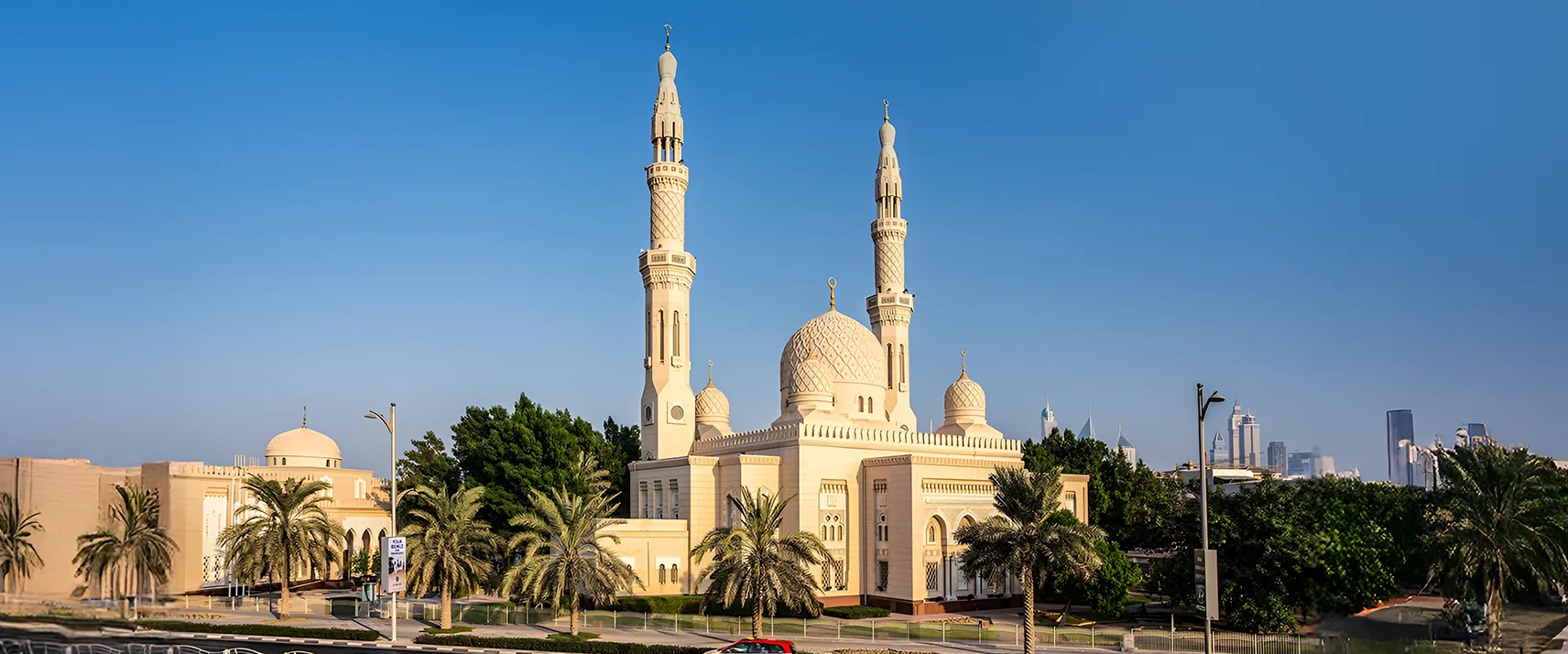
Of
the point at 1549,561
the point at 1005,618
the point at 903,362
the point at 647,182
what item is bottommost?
the point at 1005,618

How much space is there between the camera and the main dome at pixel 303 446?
64250mm

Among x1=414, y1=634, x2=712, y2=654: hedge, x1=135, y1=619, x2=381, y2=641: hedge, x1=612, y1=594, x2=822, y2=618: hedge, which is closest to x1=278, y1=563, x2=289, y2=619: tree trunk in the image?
x1=135, y1=619, x2=381, y2=641: hedge

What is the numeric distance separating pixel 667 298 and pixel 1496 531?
34.4 metres

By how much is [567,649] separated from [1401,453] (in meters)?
188

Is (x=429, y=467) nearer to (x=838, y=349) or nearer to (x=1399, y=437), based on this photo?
(x=838, y=349)

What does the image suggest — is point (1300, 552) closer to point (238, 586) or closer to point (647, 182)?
point (647, 182)

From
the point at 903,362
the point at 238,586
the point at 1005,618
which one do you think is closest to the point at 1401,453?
the point at 903,362

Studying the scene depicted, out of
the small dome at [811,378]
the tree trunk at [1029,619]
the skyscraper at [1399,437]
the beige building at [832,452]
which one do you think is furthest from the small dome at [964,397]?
the skyscraper at [1399,437]

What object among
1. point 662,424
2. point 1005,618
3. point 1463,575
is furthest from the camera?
point 662,424

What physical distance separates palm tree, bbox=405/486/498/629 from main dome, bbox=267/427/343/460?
24.7 m

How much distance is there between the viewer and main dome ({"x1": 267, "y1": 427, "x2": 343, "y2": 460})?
2530 inches

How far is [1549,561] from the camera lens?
3591 centimetres

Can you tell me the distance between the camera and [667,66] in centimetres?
5947

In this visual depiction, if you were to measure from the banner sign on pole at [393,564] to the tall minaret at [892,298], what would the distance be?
27.8 meters
